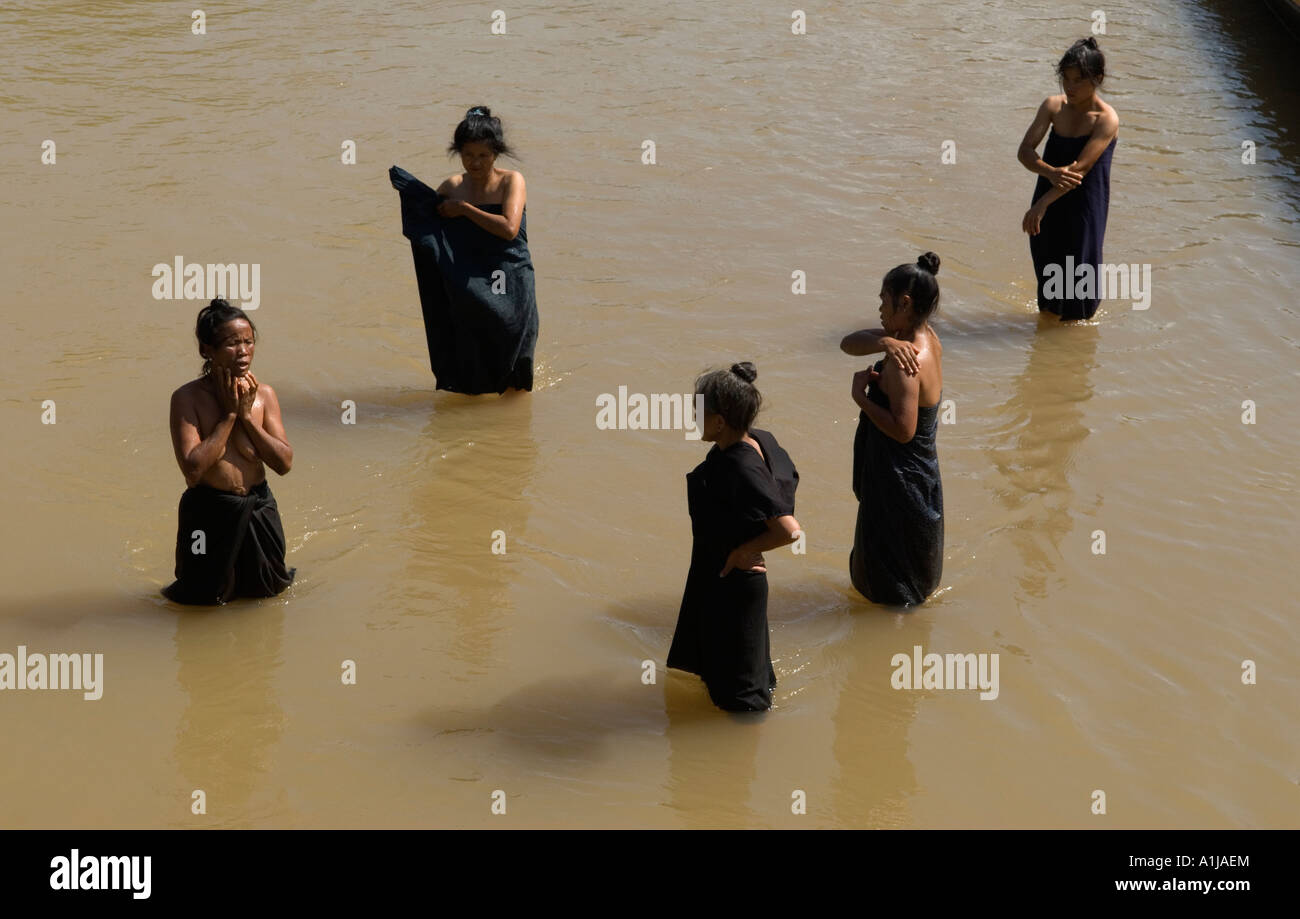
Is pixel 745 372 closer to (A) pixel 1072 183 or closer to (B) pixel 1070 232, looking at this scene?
(A) pixel 1072 183

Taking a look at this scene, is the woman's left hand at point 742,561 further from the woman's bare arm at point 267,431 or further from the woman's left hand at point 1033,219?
the woman's left hand at point 1033,219

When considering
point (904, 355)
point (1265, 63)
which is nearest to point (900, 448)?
point (904, 355)

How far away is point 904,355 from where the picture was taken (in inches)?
200

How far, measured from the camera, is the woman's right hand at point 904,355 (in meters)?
5.07

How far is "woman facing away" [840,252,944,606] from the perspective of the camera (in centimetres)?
514

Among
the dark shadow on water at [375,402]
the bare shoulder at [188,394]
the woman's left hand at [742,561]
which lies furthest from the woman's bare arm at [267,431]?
the dark shadow on water at [375,402]

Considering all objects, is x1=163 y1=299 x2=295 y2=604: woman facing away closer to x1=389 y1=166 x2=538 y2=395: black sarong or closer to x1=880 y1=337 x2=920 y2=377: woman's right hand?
x1=389 y1=166 x2=538 y2=395: black sarong

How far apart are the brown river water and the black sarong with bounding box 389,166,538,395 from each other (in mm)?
239

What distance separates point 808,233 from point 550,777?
581cm

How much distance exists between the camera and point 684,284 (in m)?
8.91

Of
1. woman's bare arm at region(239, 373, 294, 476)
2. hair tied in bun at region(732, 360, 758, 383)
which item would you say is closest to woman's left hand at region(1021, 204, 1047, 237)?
hair tied in bun at region(732, 360, 758, 383)

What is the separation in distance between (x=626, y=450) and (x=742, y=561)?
7.92 ft
